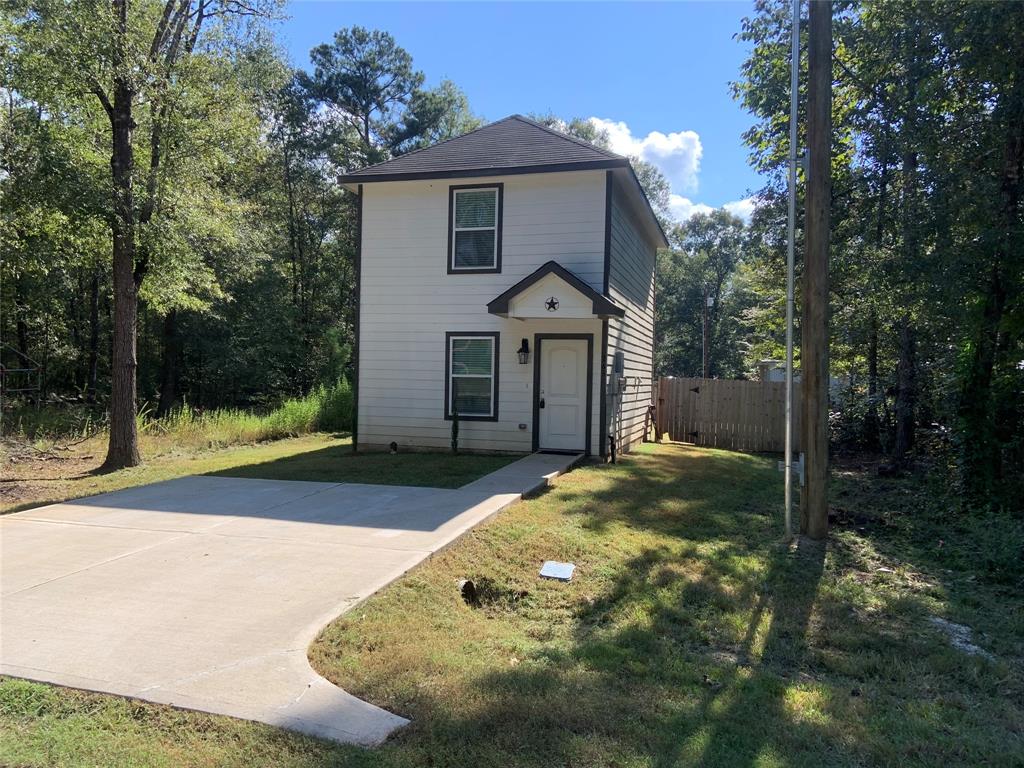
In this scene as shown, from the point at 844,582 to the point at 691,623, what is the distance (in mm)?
1747

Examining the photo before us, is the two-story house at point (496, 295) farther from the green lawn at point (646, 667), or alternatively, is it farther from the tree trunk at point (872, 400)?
the tree trunk at point (872, 400)

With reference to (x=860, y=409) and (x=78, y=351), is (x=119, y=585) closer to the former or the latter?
(x=860, y=409)

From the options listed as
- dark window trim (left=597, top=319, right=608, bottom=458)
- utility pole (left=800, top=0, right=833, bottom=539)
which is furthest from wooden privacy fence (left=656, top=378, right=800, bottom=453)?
utility pole (left=800, top=0, right=833, bottom=539)

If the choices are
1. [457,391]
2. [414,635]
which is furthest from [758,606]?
[457,391]

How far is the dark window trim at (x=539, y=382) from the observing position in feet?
35.9

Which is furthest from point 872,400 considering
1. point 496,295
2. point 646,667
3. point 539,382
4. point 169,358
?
point 169,358

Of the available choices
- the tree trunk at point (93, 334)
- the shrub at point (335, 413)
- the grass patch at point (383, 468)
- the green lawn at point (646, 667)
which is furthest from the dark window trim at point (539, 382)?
the tree trunk at point (93, 334)

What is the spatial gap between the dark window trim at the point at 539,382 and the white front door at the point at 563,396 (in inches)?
1.4

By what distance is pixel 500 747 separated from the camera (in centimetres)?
266

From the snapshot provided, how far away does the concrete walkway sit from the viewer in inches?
122

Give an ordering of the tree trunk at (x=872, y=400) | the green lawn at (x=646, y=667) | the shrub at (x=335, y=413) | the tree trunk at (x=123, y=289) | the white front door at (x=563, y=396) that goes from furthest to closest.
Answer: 1. the shrub at (x=335, y=413)
2. the tree trunk at (x=872, y=400)
3. the white front door at (x=563, y=396)
4. the tree trunk at (x=123, y=289)
5. the green lawn at (x=646, y=667)

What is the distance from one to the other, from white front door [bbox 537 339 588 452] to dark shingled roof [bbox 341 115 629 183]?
297 centimetres

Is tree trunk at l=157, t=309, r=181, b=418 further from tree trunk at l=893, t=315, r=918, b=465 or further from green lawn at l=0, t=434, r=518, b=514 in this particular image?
tree trunk at l=893, t=315, r=918, b=465

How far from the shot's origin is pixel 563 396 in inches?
440
